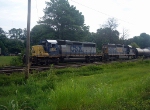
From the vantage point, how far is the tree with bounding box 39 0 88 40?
47.8 metres

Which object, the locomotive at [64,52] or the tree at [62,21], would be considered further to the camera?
the tree at [62,21]

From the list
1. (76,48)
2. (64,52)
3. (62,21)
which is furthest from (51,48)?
(62,21)

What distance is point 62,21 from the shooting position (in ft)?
159

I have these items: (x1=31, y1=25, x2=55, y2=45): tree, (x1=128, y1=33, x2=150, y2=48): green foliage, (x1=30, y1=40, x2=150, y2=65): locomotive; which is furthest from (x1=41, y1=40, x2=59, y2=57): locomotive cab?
(x1=128, y1=33, x2=150, y2=48): green foliage

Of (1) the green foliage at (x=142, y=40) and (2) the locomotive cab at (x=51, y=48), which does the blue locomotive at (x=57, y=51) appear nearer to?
(2) the locomotive cab at (x=51, y=48)

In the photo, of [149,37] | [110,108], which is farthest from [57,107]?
[149,37]

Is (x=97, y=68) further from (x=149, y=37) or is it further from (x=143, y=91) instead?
(x=149, y=37)

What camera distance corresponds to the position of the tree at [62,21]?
47.8 metres

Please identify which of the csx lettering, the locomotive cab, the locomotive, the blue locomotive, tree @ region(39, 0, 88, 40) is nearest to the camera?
the blue locomotive

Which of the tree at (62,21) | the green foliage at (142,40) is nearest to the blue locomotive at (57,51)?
the tree at (62,21)

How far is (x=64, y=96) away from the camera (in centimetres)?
692

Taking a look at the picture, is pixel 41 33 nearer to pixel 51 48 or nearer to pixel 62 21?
pixel 62 21

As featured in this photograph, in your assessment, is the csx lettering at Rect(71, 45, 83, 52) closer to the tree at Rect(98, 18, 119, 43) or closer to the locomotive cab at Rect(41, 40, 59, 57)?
the locomotive cab at Rect(41, 40, 59, 57)

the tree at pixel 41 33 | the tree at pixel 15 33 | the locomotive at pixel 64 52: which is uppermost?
the tree at pixel 15 33
